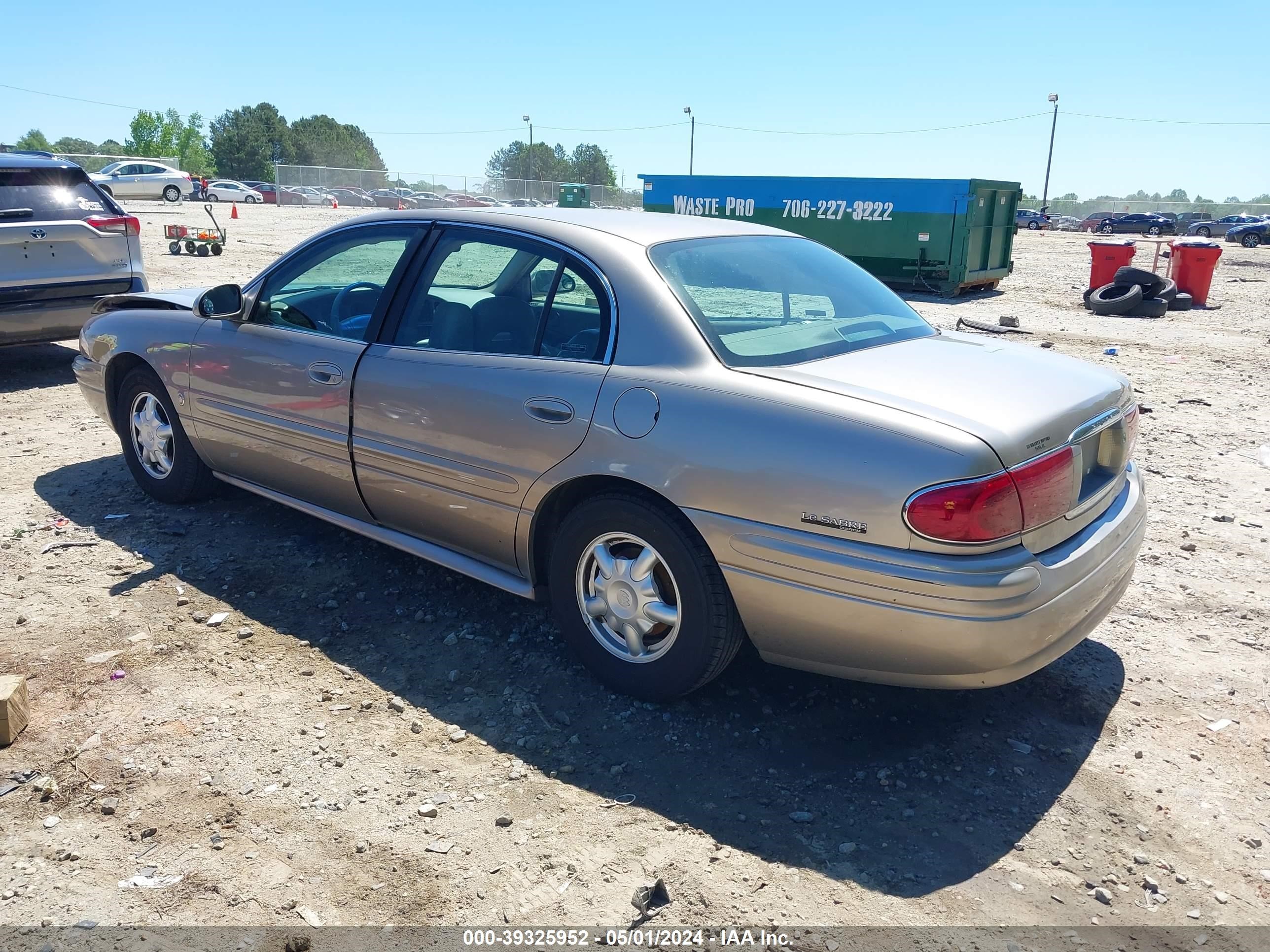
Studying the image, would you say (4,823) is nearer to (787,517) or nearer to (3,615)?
(3,615)

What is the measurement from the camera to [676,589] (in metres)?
3.20

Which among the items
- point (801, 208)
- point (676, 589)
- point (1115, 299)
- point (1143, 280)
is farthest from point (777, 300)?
point (801, 208)

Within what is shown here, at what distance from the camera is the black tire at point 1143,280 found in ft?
52.9

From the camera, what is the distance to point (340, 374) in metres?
4.08

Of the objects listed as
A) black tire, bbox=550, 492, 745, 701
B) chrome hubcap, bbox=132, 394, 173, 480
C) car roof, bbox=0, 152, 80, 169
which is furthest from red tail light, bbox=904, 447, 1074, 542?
car roof, bbox=0, 152, 80, 169

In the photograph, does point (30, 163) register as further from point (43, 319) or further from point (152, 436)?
point (152, 436)

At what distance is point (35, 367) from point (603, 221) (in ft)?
24.5

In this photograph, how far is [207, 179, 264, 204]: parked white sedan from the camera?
51.6 metres

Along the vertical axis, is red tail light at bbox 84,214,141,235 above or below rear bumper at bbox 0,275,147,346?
above

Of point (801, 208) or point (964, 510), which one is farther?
point (801, 208)

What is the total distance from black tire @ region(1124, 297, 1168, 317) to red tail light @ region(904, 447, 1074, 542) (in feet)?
48.6

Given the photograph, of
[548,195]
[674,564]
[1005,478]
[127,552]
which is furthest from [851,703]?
[548,195]

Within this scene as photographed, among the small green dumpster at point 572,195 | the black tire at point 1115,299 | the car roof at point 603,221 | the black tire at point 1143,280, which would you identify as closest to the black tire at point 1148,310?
the black tire at point 1115,299

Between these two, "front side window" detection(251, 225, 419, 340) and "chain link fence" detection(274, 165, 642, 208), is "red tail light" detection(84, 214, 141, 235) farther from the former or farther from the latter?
"chain link fence" detection(274, 165, 642, 208)
